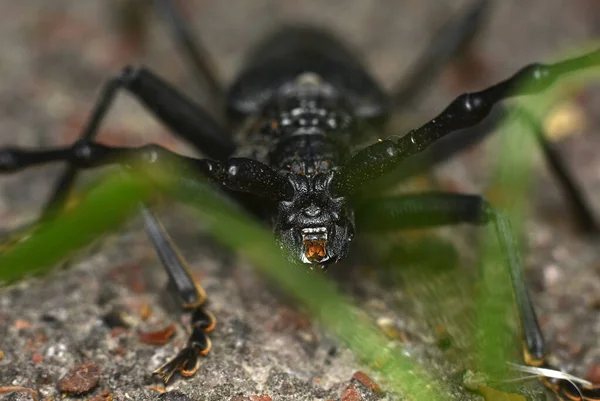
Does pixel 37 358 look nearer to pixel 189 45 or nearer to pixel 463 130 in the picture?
pixel 463 130

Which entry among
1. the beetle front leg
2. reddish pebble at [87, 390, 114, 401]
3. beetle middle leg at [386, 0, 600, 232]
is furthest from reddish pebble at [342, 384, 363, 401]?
beetle middle leg at [386, 0, 600, 232]

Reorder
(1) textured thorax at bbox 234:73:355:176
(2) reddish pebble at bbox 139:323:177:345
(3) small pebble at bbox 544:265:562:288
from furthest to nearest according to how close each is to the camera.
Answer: (3) small pebble at bbox 544:265:562:288 < (1) textured thorax at bbox 234:73:355:176 < (2) reddish pebble at bbox 139:323:177:345

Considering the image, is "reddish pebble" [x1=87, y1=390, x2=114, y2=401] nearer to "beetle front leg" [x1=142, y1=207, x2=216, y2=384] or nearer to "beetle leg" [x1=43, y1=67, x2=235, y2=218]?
"beetle front leg" [x1=142, y1=207, x2=216, y2=384]

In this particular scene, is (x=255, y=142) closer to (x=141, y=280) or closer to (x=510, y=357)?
(x=141, y=280)

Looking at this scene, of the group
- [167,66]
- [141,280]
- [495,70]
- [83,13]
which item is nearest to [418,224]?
[141,280]

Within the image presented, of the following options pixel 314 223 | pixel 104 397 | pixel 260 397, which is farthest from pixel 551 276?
pixel 104 397

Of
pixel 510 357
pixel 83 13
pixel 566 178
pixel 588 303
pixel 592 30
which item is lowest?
pixel 510 357
